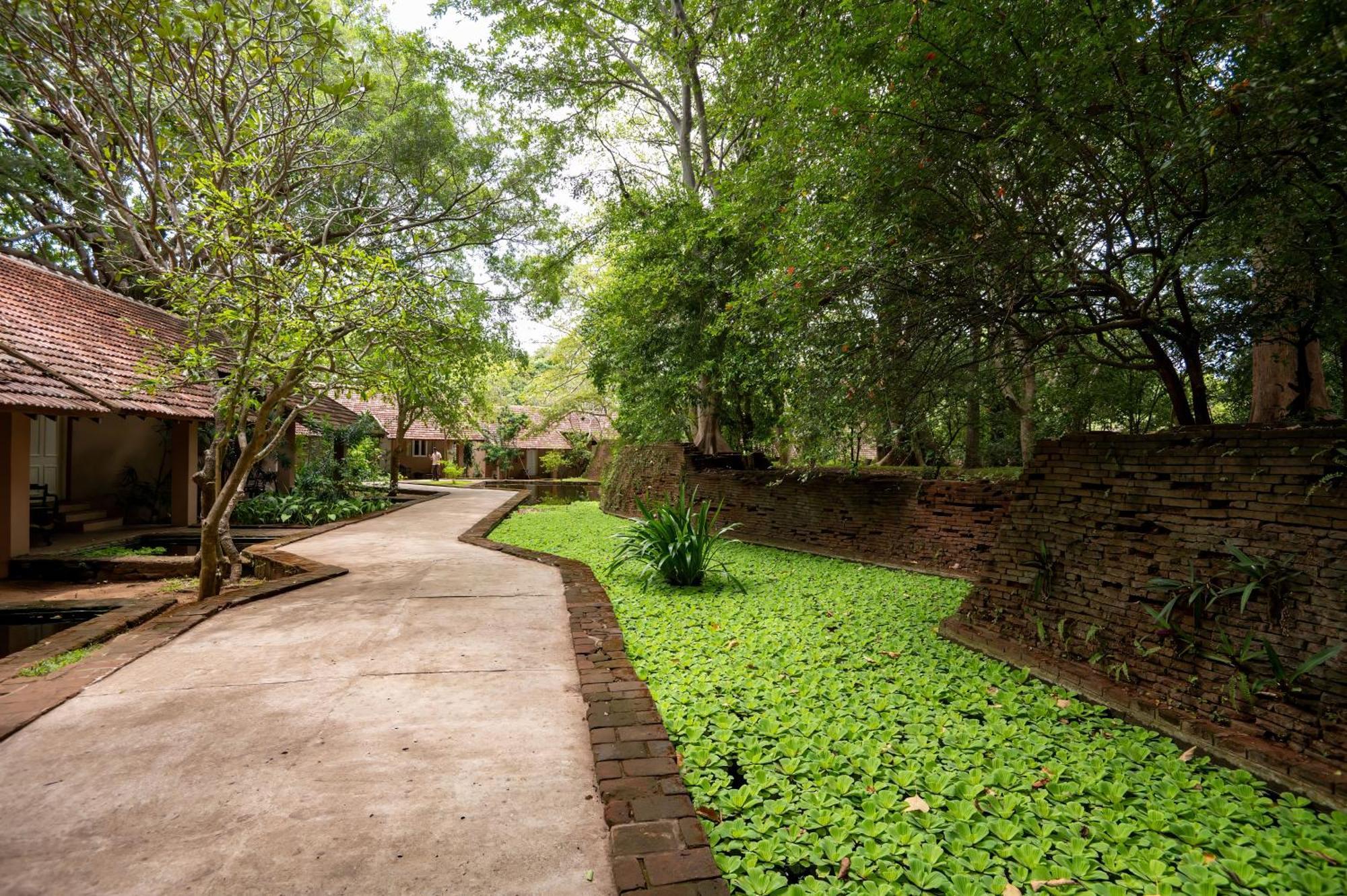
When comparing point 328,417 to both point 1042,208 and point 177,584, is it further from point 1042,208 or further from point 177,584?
point 1042,208

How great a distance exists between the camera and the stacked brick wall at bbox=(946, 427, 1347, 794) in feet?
8.89

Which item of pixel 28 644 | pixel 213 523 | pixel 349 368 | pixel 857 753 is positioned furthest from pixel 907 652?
pixel 28 644

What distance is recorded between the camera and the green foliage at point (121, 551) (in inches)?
302

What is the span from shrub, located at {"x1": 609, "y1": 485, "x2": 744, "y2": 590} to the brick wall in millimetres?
1342

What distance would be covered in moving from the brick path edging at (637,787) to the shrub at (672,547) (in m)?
1.93

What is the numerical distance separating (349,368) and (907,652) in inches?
201

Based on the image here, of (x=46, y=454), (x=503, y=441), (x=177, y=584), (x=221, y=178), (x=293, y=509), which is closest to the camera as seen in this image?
(x=221, y=178)

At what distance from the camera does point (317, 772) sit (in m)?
2.44

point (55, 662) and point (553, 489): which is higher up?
point (553, 489)

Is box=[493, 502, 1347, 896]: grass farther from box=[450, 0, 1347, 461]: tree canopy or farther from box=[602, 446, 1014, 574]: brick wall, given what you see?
box=[602, 446, 1014, 574]: brick wall

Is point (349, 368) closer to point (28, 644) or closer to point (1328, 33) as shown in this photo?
point (28, 644)

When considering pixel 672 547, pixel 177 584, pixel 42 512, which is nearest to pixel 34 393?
pixel 177 584

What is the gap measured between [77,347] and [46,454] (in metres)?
2.34

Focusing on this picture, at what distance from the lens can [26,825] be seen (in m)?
2.11
